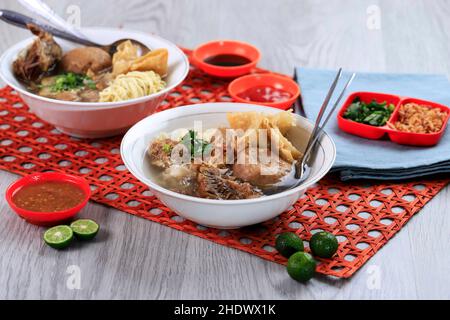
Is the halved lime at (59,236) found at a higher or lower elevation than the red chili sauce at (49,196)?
lower

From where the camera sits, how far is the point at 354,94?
3.35 meters

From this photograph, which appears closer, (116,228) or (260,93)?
(116,228)

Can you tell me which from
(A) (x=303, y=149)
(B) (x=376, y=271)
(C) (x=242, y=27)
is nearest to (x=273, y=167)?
(A) (x=303, y=149)

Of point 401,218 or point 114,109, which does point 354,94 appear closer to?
point 401,218

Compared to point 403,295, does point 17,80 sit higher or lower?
higher

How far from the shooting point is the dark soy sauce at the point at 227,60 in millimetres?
3812

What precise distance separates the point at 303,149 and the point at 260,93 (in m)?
0.85

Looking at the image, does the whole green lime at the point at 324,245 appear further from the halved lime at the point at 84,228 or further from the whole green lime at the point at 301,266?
the halved lime at the point at 84,228

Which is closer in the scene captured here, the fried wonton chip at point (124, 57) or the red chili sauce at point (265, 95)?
the fried wonton chip at point (124, 57)

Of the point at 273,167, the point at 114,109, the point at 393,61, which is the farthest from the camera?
the point at 393,61

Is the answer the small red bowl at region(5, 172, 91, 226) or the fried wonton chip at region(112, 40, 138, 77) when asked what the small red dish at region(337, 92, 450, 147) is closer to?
the fried wonton chip at region(112, 40, 138, 77)

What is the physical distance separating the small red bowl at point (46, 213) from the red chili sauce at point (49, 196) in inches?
0.6

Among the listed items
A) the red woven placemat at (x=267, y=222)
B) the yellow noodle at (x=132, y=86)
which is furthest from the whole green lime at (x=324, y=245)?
the yellow noodle at (x=132, y=86)

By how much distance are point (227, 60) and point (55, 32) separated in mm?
981
